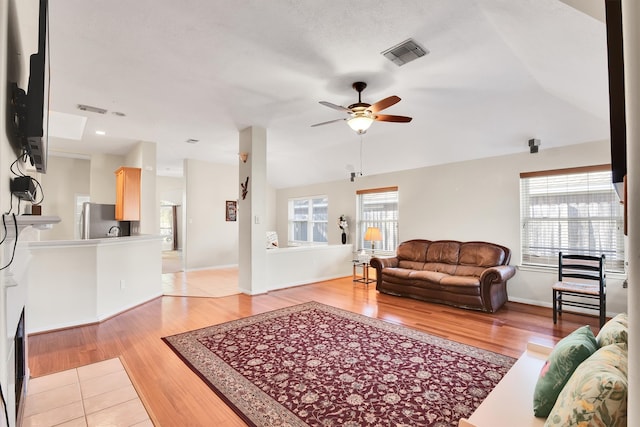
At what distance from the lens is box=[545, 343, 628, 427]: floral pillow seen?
0.87 meters

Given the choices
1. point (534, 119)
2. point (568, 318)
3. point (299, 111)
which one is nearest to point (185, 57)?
point (299, 111)

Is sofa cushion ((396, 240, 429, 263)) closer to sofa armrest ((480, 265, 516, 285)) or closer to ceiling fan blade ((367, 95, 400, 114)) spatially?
sofa armrest ((480, 265, 516, 285))

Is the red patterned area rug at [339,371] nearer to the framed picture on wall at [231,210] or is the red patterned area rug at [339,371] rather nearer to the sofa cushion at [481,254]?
the sofa cushion at [481,254]

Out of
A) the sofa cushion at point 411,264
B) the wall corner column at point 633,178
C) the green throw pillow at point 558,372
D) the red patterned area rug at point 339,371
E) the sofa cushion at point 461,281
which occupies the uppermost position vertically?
the wall corner column at point 633,178

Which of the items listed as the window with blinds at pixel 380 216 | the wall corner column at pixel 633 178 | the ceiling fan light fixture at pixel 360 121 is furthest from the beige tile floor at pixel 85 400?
the window with blinds at pixel 380 216

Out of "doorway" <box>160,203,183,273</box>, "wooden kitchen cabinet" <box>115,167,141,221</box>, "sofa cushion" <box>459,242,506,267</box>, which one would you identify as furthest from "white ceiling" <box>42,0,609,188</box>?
"doorway" <box>160,203,183,273</box>

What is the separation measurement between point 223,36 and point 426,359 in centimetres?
323

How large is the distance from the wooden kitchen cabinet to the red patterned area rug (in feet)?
9.82

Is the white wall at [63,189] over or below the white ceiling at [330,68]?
below

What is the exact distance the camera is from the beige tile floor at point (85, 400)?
1905 mm

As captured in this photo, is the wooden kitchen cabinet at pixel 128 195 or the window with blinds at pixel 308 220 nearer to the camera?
the wooden kitchen cabinet at pixel 128 195

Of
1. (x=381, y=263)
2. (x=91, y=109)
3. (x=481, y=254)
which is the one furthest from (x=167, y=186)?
(x=481, y=254)

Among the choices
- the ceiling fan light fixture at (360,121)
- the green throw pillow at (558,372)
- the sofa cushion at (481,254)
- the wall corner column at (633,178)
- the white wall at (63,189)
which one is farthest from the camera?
the white wall at (63,189)

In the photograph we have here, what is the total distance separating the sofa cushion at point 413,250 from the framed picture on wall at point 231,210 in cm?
441
